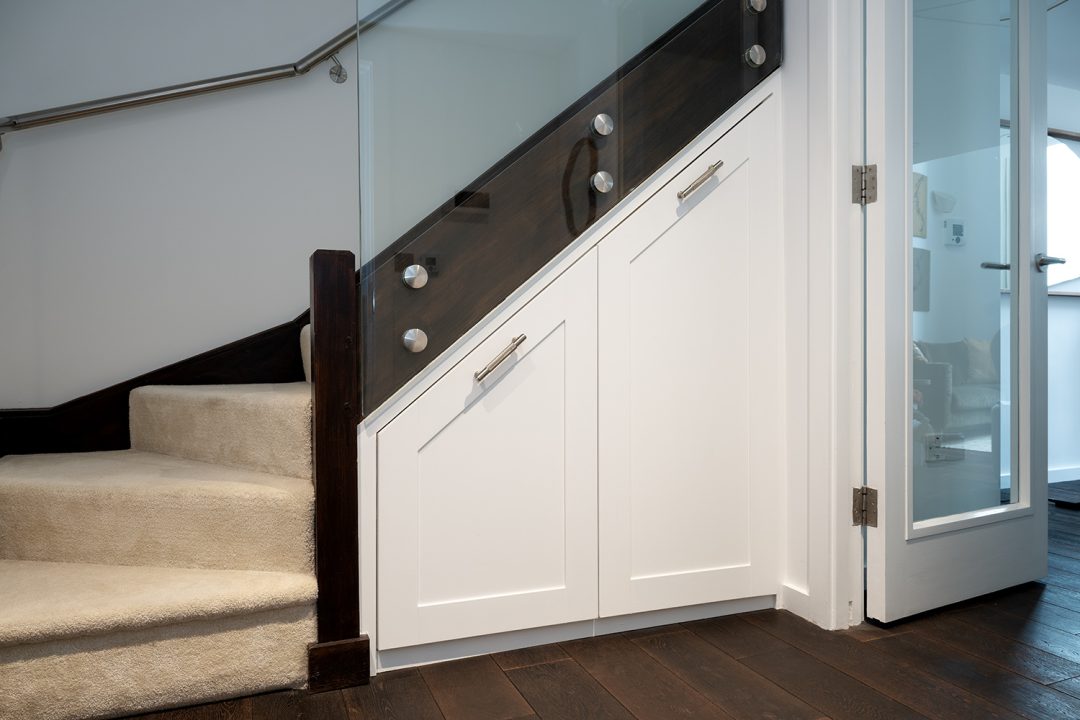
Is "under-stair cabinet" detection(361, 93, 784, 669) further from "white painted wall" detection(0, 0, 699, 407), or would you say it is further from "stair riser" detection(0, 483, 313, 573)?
"white painted wall" detection(0, 0, 699, 407)

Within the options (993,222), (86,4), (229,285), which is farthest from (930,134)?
(86,4)

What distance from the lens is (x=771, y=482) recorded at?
183 centimetres

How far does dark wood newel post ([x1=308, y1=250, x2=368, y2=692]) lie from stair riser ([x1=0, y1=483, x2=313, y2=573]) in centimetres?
8

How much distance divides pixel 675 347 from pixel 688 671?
30.0 inches

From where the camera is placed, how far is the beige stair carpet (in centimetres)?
122

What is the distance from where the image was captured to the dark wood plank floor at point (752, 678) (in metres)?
1.30

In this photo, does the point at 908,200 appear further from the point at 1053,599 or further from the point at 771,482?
the point at 1053,599

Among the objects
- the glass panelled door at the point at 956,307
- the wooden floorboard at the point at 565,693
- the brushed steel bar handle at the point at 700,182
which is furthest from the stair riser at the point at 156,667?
the glass panelled door at the point at 956,307

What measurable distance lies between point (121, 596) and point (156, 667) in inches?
6.0

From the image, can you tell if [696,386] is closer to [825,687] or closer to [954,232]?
[825,687]

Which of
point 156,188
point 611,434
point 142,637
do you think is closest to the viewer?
point 142,637

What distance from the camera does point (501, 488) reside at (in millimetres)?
1563

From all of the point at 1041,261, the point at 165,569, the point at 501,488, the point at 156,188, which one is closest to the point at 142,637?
the point at 165,569

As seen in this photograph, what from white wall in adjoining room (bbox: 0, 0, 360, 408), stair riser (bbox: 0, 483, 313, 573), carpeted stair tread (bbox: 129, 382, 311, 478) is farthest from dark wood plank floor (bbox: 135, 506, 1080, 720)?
white wall in adjoining room (bbox: 0, 0, 360, 408)
